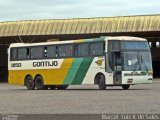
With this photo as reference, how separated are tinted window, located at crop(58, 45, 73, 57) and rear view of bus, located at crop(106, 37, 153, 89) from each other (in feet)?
9.66

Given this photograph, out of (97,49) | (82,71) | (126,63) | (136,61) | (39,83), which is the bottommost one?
(39,83)

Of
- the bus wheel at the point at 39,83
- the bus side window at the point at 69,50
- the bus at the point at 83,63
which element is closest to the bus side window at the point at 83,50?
the bus at the point at 83,63

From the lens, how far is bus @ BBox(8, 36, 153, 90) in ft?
100

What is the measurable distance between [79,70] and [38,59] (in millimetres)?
3483

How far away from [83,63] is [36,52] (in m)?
4.08

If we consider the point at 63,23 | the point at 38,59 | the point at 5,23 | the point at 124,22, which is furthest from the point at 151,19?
Answer: the point at 38,59

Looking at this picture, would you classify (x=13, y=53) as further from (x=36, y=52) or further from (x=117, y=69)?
(x=117, y=69)

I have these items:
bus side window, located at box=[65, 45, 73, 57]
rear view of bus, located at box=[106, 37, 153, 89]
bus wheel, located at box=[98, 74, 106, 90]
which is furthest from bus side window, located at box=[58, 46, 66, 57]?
rear view of bus, located at box=[106, 37, 153, 89]

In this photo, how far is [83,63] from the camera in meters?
31.9

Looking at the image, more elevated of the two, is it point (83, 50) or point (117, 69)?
point (83, 50)

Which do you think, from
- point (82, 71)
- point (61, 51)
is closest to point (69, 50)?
point (61, 51)

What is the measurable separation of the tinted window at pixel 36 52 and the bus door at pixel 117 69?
5.64 m

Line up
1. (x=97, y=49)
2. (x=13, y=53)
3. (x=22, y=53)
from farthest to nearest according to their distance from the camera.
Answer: (x=13, y=53)
(x=22, y=53)
(x=97, y=49)

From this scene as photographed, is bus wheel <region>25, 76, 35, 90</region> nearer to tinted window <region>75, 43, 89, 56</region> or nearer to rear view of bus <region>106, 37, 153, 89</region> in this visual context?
tinted window <region>75, 43, 89, 56</region>
